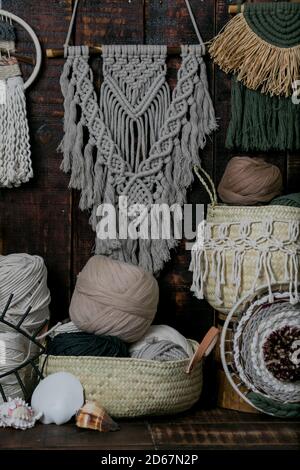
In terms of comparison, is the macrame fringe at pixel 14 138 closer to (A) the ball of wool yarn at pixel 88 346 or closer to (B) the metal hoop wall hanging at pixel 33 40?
(B) the metal hoop wall hanging at pixel 33 40

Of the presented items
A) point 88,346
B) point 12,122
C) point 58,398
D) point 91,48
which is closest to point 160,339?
point 88,346

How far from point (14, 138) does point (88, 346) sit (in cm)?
57

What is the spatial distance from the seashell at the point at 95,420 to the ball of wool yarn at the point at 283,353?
0.37 metres

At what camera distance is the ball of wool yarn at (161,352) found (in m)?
1.78

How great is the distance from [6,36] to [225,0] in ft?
1.90

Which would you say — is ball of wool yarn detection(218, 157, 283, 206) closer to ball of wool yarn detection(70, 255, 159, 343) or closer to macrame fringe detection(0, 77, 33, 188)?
ball of wool yarn detection(70, 255, 159, 343)

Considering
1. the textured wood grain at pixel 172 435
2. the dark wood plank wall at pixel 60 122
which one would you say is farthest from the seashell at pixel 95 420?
the dark wood plank wall at pixel 60 122

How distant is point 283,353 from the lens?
1.75 metres

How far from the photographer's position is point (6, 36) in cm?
200

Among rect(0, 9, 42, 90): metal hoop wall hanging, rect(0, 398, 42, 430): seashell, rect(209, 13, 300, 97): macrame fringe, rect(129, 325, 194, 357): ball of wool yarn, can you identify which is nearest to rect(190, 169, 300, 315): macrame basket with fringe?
rect(129, 325, 194, 357): ball of wool yarn
